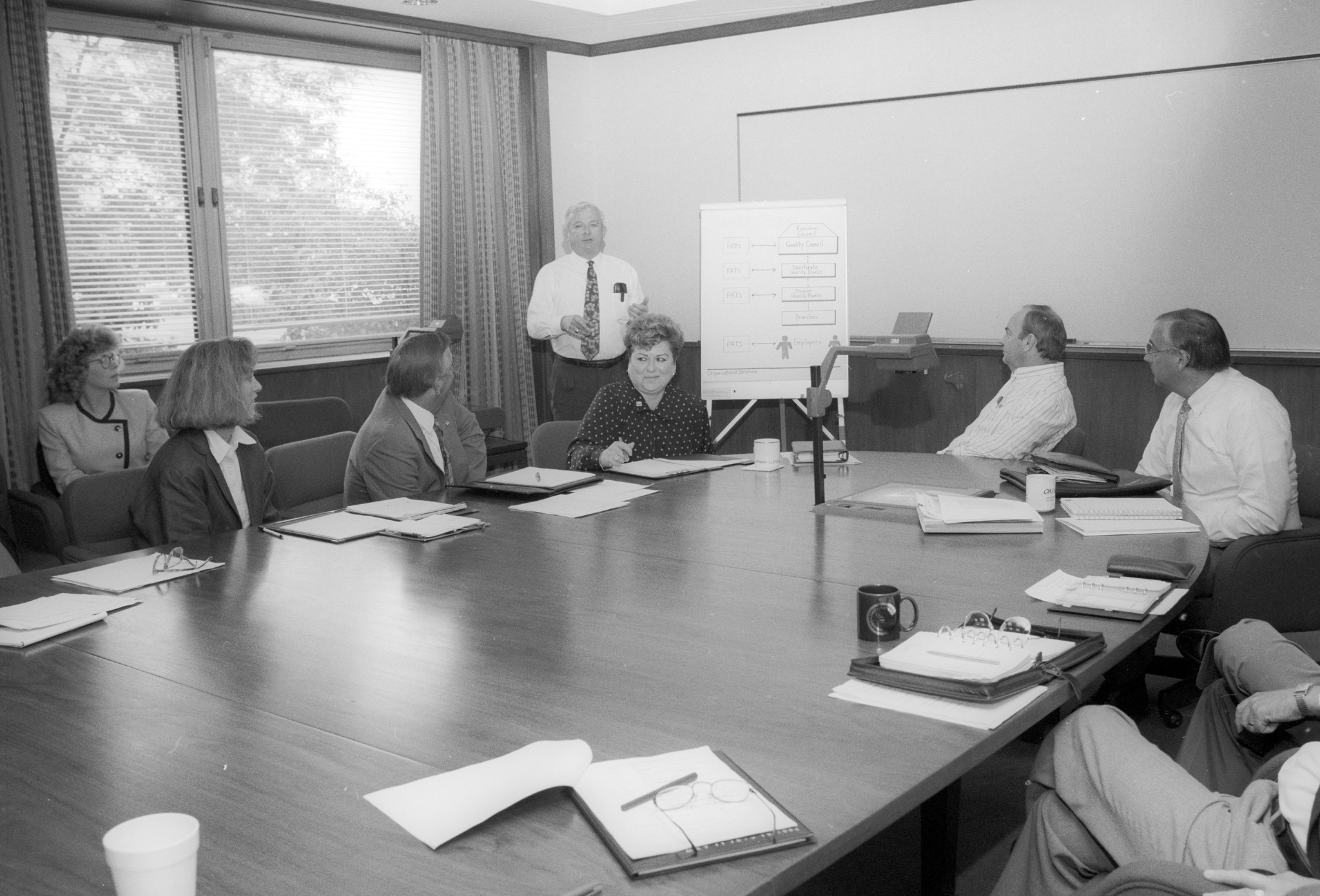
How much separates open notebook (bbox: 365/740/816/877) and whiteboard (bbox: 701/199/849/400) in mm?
4255

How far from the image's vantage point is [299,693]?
1877 millimetres

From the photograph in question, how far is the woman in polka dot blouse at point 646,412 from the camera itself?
4.14 m

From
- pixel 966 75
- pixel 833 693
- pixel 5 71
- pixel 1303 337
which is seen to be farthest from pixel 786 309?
pixel 833 693

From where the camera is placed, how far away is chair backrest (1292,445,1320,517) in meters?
3.55

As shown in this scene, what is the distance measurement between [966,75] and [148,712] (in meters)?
5.03

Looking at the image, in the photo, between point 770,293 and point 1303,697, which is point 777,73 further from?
point 1303,697

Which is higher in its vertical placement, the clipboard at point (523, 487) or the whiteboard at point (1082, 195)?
the whiteboard at point (1082, 195)

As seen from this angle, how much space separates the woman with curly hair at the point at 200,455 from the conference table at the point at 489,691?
359mm

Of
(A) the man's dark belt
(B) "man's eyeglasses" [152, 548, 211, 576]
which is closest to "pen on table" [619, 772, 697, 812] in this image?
(B) "man's eyeglasses" [152, 548, 211, 576]

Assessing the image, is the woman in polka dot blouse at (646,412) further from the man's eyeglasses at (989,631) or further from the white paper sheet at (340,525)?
the man's eyeglasses at (989,631)

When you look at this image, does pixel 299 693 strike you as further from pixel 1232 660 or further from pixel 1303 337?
pixel 1303 337

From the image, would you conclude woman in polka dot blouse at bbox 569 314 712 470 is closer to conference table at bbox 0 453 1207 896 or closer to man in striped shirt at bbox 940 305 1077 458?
man in striped shirt at bbox 940 305 1077 458

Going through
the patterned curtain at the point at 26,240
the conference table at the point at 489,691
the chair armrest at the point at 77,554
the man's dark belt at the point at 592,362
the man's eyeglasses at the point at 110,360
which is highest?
the patterned curtain at the point at 26,240

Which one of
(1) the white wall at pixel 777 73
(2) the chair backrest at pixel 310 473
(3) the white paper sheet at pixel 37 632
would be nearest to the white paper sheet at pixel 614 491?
(2) the chair backrest at pixel 310 473
